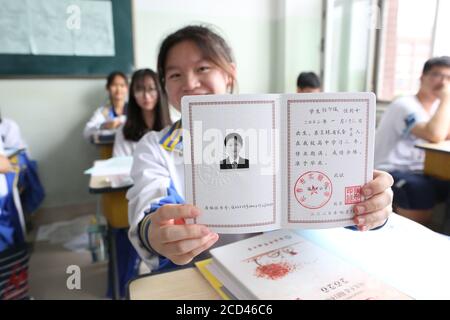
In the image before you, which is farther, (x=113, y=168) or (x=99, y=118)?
(x=99, y=118)

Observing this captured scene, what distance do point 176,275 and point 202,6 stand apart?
2819 millimetres

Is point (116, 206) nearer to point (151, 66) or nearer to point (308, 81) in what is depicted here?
point (308, 81)

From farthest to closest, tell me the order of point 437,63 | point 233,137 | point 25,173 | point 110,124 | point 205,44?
point 110,124 < point 25,173 < point 437,63 < point 205,44 < point 233,137

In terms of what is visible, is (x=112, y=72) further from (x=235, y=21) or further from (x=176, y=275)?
(x=176, y=275)

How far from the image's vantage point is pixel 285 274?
482 mm

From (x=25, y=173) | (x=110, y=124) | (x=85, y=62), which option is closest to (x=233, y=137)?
(x=110, y=124)

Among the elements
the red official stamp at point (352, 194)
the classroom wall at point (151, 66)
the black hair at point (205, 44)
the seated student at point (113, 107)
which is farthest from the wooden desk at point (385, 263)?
the seated student at point (113, 107)

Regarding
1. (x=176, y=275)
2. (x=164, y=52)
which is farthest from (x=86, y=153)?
(x=176, y=275)

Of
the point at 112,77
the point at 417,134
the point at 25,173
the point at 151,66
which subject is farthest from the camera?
the point at 151,66

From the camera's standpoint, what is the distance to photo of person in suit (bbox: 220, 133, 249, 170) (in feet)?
1.43

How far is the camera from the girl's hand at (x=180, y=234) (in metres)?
0.46

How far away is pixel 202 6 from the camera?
2.89 metres

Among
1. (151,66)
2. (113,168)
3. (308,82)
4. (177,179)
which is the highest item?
(151,66)

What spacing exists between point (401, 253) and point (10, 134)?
254 cm
